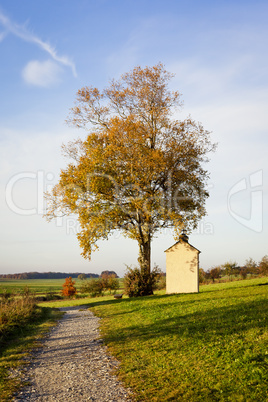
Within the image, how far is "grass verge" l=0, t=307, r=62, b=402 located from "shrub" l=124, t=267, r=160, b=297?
36.5 ft

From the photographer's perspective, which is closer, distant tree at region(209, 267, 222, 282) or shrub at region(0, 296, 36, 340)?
shrub at region(0, 296, 36, 340)

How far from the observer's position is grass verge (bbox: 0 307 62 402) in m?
7.36

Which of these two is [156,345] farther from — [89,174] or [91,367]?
[89,174]

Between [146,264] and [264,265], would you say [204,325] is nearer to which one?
[146,264]

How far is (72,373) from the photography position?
8.16m

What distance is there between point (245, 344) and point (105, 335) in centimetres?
557

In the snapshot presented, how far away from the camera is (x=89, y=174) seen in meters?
26.9

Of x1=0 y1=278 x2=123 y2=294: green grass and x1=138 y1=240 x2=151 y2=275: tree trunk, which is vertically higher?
x1=138 y1=240 x2=151 y2=275: tree trunk

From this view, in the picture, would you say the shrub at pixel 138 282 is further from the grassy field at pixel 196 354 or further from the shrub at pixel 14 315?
the grassy field at pixel 196 354

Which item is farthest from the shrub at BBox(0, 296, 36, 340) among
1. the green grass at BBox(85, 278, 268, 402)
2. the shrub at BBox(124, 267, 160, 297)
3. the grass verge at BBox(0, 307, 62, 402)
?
the shrub at BBox(124, 267, 160, 297)

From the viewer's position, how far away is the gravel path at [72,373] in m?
6.73

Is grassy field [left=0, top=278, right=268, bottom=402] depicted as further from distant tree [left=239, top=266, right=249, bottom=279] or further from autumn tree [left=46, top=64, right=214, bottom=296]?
distant tree [left=239, top=266, right=249, bottom=279]

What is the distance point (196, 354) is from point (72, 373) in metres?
3.18

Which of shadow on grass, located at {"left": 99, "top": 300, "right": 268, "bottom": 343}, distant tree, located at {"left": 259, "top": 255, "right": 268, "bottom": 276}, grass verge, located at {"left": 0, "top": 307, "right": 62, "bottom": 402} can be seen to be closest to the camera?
grass verge, located at {"left": 0, "top": 307, "right": 62, "bottom": 402}
